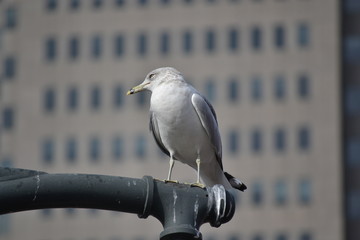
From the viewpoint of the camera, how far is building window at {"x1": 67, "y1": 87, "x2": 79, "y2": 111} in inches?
3974

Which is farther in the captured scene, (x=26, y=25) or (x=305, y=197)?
(x=26, y=25)

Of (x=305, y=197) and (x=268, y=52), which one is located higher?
(x=268, y=52)

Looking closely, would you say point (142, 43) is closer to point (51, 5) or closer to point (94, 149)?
point (51, 5)

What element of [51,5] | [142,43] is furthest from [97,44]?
[51,5]

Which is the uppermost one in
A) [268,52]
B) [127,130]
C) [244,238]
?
[268,52]

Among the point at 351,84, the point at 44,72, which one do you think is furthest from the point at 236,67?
the point at 44,72

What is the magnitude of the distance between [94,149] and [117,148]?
6.19ft

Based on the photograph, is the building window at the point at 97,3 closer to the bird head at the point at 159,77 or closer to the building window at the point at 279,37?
the building window at the point at 279,37

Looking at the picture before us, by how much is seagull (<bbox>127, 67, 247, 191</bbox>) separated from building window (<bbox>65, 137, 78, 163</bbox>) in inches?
3359

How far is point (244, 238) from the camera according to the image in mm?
95312

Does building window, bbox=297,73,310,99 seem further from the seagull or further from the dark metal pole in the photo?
the dark metal pole

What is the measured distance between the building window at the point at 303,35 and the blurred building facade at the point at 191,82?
0.35 ft

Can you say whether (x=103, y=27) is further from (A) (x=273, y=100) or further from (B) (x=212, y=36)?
(A) (x=273, y=100)

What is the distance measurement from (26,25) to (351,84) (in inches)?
1054
